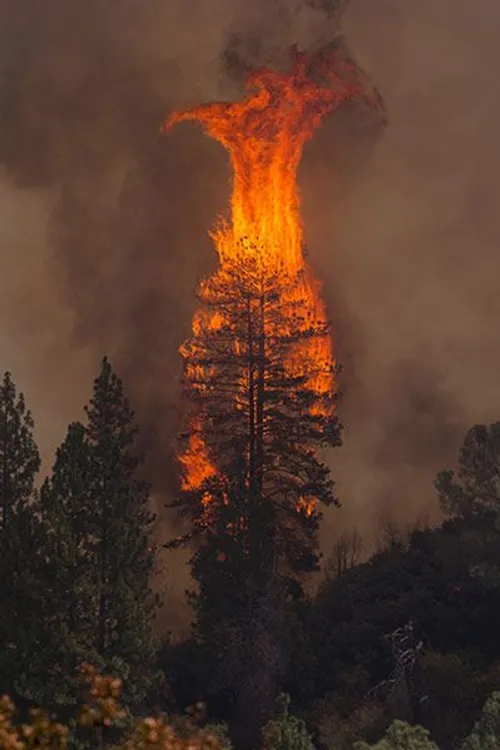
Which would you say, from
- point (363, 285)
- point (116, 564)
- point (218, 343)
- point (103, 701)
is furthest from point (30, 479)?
point (363, 285)

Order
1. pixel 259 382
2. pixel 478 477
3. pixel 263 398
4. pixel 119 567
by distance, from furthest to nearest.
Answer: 1. pixel 259 382
2. pixel 263 398
3. pixel 478 477
4. pixel 119 567

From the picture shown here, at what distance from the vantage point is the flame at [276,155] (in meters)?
36.0

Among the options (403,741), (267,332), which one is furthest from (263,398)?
(403,741)

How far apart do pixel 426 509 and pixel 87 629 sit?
2175 centimetres

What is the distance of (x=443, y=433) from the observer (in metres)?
42.4

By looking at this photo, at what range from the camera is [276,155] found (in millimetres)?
37312

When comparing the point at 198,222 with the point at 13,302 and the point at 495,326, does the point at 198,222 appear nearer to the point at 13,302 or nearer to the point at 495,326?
the point at 13,302

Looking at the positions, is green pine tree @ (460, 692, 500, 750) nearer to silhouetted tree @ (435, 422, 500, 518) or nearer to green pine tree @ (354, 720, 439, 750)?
green pine tree @ (354, 720, 439, 750)

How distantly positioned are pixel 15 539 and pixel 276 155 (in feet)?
68.0

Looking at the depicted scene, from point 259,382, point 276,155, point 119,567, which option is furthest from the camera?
point 276,155

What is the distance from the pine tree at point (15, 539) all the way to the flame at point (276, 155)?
9.10 metres

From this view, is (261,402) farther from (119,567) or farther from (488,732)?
(488,732)

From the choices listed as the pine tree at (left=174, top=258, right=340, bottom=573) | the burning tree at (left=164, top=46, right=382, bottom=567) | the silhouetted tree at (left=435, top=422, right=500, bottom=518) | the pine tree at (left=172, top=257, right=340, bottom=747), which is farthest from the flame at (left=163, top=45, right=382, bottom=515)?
the silhouetted tree at (left=435, top=422, right=500, bottom=518)

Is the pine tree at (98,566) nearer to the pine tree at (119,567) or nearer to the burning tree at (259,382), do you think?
the pine tree at (119,567)
